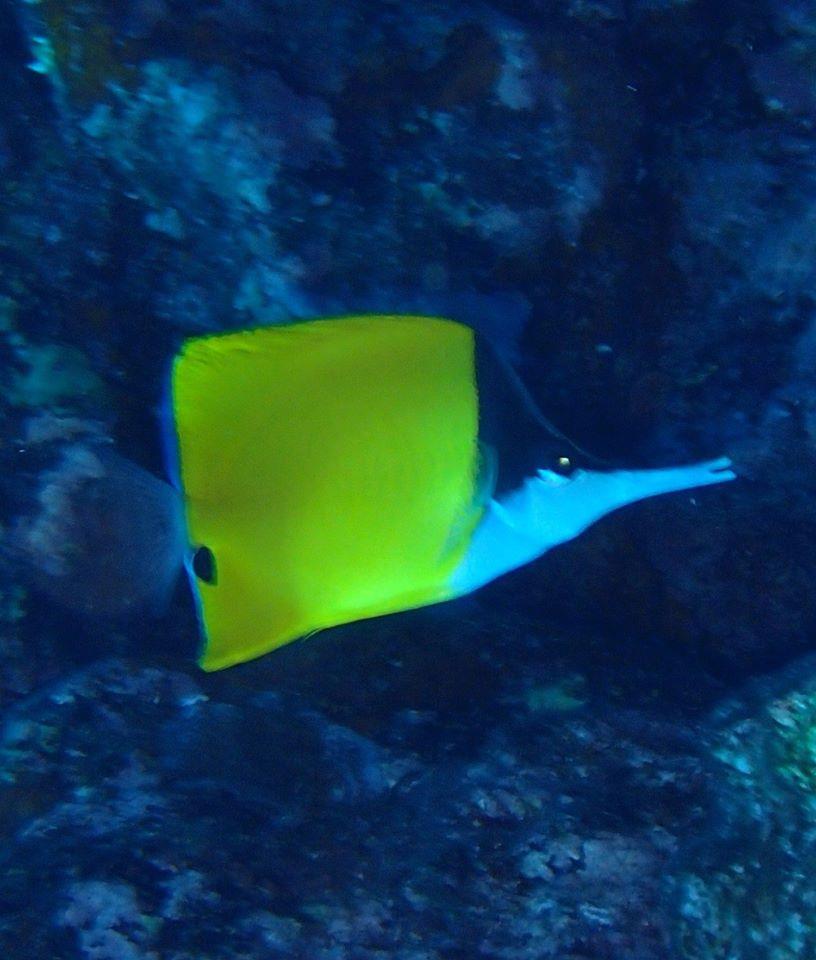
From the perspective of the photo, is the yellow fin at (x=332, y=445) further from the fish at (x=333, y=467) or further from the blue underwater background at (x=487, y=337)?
the blue underwater background at (x=487, y=337)

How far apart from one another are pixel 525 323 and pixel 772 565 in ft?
3.27

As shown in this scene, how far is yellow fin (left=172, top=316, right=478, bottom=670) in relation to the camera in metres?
1.30

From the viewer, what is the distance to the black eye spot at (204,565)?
4.46ft

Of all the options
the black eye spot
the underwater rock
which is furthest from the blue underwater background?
the black eye spot

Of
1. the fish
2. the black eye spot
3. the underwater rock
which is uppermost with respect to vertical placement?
the fish

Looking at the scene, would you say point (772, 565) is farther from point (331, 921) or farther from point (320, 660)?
point (331, 921)

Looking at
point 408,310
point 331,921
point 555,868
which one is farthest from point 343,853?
point 408,310

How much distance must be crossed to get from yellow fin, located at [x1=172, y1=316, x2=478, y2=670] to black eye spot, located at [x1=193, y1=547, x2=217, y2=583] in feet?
0.13

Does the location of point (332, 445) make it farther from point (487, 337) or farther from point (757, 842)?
point (757, 842)

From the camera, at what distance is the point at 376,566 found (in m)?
1.33

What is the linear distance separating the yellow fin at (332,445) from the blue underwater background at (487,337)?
0.56m

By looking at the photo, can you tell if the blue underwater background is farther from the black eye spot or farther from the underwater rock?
the black eye spot

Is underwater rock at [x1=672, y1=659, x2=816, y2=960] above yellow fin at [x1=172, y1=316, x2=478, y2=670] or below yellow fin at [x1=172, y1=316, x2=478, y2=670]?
below

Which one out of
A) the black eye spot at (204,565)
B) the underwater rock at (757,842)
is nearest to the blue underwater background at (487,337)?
the underwater rock at (757,842)
